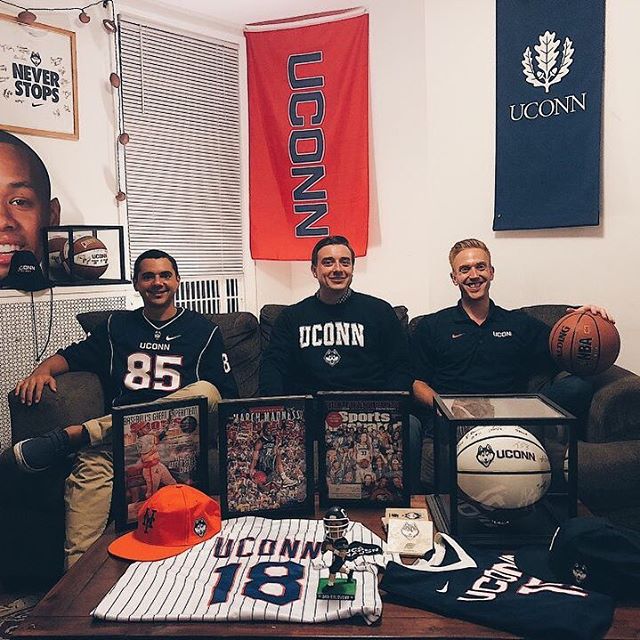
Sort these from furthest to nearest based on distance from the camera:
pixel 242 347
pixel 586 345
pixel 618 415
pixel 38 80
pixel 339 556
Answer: pixel 38 80 < pixel 242 347 < pixel 586 345 < pixel 618 415 < pixel 339 556

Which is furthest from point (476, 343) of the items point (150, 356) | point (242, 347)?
point (150, 356)

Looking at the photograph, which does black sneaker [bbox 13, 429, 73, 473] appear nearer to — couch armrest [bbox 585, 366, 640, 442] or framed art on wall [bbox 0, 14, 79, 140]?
framed art on wall [bbox 0, 14, 79, 140]

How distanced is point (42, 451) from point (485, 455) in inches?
63.7

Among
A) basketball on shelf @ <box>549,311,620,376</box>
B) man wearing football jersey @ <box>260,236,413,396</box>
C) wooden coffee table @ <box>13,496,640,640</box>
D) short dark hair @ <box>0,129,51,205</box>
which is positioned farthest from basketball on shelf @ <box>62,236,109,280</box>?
wooden coffee table @ <box>13,496,640,640</box>

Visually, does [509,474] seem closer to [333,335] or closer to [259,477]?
[259,477]

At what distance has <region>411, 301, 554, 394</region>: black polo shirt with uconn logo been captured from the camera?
302cm

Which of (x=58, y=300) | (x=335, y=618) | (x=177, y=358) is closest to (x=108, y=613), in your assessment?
(x=335, y=618)

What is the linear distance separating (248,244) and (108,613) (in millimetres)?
3477

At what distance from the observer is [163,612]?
1.34m

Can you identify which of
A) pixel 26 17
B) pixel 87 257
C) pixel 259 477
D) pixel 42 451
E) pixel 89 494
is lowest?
pixel 89 494

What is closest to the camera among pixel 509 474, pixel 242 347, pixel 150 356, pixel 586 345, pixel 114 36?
pixel 509 474

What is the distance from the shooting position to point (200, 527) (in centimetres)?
166

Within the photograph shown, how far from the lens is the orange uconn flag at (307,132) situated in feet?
13.9

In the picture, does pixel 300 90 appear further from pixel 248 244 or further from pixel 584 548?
pixel 584 548
